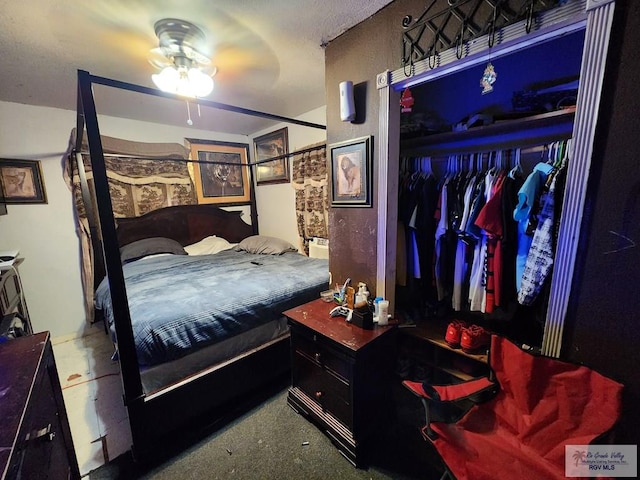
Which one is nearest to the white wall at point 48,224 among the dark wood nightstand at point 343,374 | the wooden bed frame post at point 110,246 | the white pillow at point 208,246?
the white pillow at point 208,246

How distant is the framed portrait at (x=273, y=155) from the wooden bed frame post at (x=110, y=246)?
7.85 ft

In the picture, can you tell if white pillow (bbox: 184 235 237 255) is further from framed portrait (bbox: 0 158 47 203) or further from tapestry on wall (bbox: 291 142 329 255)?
framed portrait (bbox: 0 158 47 203)

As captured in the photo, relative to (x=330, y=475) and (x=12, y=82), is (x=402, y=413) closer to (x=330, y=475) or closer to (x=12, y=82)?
(x=330, y=475)

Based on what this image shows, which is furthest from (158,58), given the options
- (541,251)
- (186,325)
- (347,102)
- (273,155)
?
(541,251)

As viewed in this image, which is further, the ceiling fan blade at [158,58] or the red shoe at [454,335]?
the ceiling fan blade at [158,58]

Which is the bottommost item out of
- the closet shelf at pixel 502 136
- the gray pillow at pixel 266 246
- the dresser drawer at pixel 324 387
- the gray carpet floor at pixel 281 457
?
the gray carpet floor at pixel 281 457

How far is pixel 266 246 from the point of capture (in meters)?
3.40

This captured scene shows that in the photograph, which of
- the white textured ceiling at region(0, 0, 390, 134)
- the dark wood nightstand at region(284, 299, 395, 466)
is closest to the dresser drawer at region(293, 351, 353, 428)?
the dark wood nightstand at region(284, 299, 395, 466)

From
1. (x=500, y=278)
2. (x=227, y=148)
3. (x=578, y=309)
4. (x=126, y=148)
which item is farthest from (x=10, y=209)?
(x=578, y=309)

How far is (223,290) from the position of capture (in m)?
1.99

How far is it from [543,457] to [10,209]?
4.39 meters

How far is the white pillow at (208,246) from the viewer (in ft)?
11.7

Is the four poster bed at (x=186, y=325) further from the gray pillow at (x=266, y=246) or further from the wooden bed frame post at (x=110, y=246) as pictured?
the gray pillow at (x=266, y=246)

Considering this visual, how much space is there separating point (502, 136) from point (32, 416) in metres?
2.43
